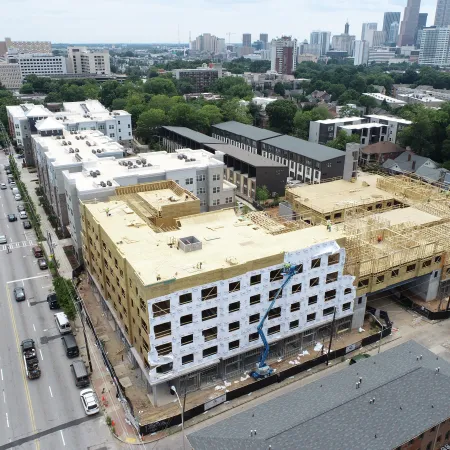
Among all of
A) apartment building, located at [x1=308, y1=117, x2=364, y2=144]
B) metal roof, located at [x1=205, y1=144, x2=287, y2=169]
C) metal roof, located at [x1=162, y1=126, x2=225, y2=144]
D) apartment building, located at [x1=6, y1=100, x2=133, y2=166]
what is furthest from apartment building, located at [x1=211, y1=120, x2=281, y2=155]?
apartment building, located at [x1=6, y1=100, x2=133, y2=166]

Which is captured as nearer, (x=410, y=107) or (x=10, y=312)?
(x=10, y=312)

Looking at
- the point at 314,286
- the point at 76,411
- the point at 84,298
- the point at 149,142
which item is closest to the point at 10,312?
the point at 84,298

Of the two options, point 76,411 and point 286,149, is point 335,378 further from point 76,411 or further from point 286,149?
point 286,149

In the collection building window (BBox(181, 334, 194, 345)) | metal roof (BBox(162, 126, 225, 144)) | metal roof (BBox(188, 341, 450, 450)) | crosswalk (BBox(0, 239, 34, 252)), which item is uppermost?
metal roof (BBox(162, 126, 225, 144))

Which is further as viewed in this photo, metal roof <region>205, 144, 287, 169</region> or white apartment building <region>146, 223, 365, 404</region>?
metal roof <region>205, 144, 287, 169</region>

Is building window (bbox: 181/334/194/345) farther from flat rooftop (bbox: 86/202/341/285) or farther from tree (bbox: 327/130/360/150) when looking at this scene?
tree (bbox: 327/130/360/150)

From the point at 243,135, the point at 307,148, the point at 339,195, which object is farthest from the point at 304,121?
the point at 339,195
